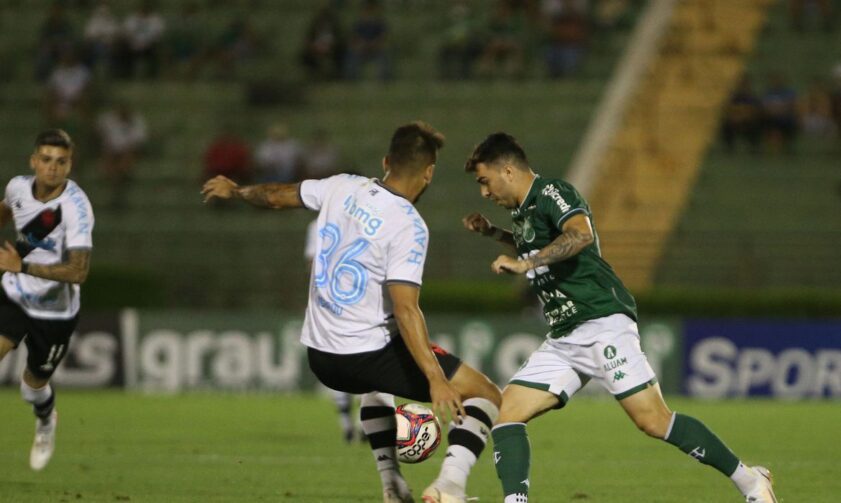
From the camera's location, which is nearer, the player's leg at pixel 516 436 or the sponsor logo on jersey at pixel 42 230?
the player's leg at pixel 516 436

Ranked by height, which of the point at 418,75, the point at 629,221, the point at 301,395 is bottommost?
the point at 301,395

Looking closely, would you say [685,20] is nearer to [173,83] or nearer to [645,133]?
[645,133]

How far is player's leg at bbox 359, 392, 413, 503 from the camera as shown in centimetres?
856

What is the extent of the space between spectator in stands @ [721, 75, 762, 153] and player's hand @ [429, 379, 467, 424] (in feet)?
60.1

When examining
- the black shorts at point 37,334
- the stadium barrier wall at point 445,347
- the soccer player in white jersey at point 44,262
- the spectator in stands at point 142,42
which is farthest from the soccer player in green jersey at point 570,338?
the spectator in stands at point 142,42

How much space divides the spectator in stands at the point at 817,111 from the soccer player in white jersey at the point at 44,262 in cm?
1708

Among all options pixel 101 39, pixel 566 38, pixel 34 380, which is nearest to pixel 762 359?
pixel 566 38

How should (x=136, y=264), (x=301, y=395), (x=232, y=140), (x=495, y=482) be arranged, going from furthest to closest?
(x=232, y=140), (x=136, y=264), (x=301, y=395), (x=495, y=482)

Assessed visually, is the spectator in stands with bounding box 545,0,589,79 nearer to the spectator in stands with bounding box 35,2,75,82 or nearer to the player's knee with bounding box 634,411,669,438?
the spectator in stands with bounding box 35,2,75,82

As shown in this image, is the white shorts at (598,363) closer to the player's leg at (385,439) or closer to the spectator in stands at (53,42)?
the player's leg at (385,439)

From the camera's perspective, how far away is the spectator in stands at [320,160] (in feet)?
81.6

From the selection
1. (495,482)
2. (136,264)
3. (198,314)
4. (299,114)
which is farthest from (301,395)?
(495,482)

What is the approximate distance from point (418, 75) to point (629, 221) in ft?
18.4

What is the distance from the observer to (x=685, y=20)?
2661 cm
